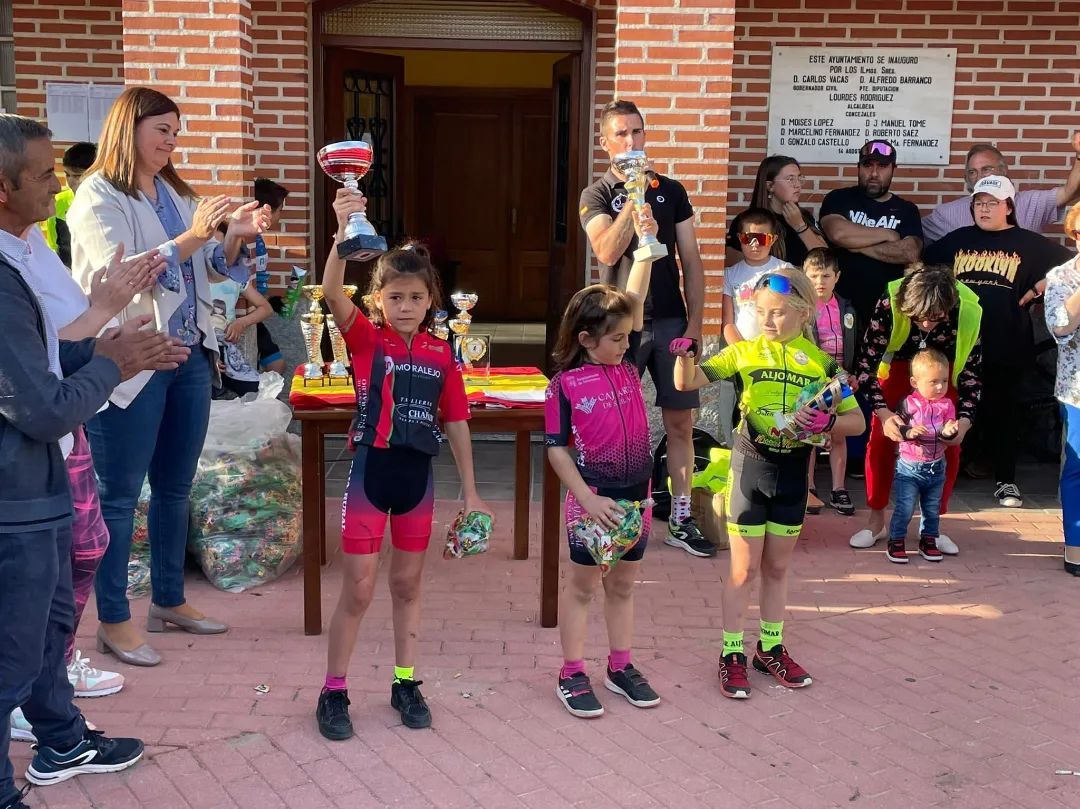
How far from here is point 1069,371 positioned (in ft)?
18.2

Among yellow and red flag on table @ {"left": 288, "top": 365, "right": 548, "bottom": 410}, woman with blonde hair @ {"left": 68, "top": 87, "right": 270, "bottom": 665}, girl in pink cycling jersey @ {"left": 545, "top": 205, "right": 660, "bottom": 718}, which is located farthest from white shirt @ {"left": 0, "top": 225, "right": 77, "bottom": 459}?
girl in pink cycling jersey @ {"left": 545, "top": 205, "right": 660, "bottom": 718}

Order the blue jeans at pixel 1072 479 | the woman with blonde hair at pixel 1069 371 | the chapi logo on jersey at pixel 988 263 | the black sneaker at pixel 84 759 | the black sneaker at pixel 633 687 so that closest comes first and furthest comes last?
the black sneaker at pixel 84 759 → the black sneaker at pixel 633 687 → the woman with blonde hair at pixel 1069 371 → the blue jeans at pixel 1072 479 → the chapi logo on jersey at pixel 988 263

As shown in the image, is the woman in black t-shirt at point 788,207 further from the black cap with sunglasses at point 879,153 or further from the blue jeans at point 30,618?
the blue jeans at point 30,618

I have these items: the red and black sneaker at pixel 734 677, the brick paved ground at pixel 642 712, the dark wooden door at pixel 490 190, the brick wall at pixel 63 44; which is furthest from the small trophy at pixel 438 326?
the dark wooden door at pixel 490 190

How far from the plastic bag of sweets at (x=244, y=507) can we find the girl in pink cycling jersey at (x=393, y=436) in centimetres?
149

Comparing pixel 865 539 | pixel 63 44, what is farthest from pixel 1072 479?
pixel 63 44

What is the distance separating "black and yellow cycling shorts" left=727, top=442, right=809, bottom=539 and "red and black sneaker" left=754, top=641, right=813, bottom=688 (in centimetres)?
47

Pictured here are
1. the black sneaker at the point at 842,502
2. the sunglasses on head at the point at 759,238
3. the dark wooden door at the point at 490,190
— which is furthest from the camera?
the dark wooden door at the point at 490,190

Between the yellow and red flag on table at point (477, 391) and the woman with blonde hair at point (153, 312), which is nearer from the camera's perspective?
the woman with blonde hair at point (153, 312)

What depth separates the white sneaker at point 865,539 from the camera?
5.90 meters

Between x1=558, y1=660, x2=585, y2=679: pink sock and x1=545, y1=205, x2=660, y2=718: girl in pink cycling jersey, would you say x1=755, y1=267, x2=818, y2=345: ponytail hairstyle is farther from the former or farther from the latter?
x1=558, y1=660, x2=585, y2=679: pink sock

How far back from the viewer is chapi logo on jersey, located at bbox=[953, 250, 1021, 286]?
6.57 meters

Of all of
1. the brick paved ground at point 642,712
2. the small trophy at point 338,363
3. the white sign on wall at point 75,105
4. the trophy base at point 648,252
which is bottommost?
the brick paved ground at point 642,712

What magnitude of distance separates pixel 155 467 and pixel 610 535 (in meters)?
1.82
